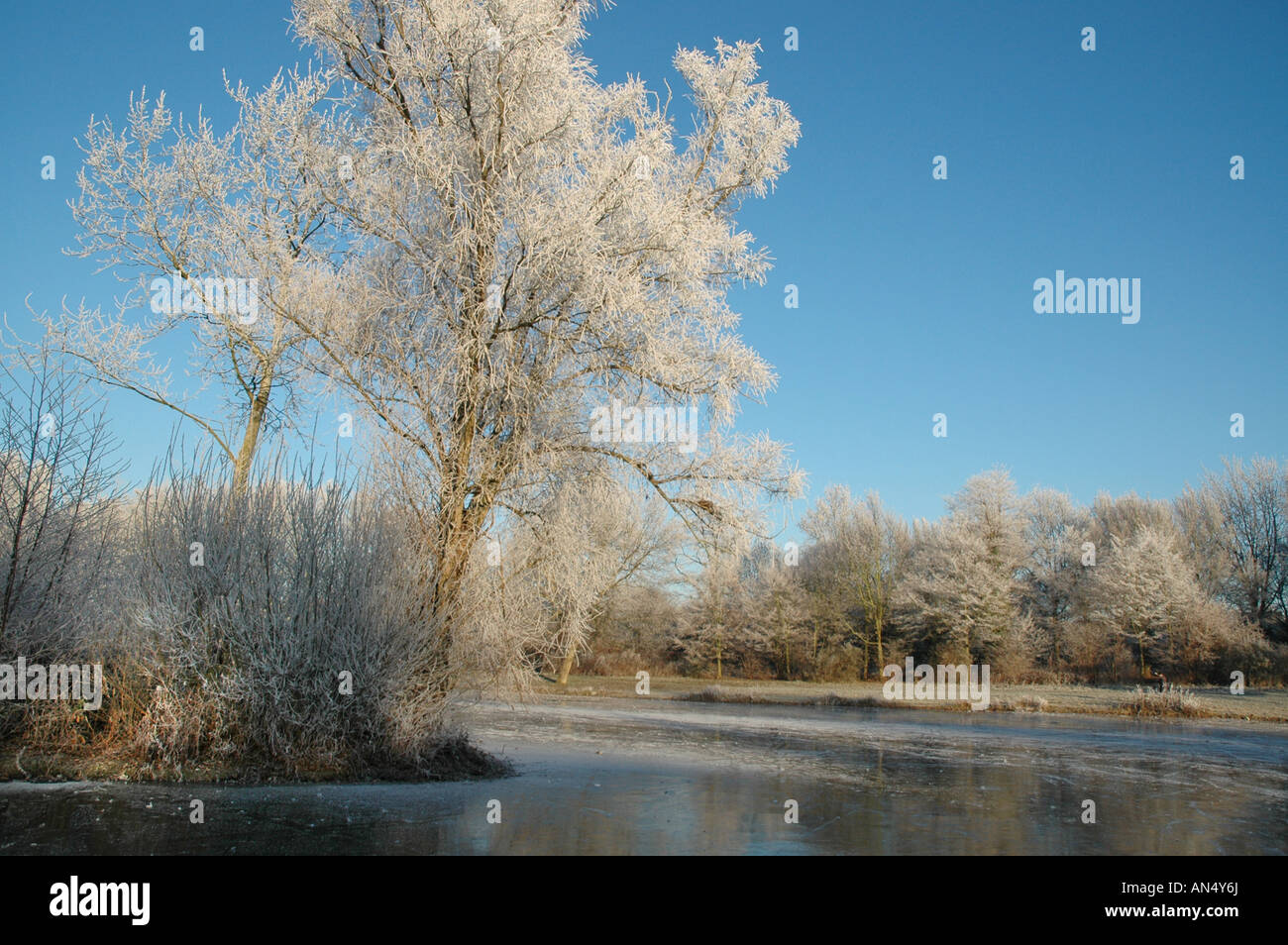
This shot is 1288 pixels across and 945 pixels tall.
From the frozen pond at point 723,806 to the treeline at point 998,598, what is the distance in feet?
88.6

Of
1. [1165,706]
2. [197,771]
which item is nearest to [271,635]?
[197,771]

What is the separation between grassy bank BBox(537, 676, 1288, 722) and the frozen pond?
383 inches

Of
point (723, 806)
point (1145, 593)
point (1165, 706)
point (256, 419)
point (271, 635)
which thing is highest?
point (256, 419)

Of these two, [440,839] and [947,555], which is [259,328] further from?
[947,555]

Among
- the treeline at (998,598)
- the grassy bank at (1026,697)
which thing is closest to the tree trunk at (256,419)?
the grassy bank at (1026,697)

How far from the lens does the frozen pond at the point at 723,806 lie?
6.59m

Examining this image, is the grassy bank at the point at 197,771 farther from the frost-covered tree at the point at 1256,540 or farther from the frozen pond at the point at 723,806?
the frost-covered tree at the point at 1256,540

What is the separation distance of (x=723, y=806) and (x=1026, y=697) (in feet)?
83.1

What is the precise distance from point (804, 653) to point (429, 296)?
134 ft

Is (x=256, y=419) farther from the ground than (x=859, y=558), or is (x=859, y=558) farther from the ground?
(x=256, y=419)

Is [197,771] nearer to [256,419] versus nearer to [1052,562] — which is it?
[256,419]

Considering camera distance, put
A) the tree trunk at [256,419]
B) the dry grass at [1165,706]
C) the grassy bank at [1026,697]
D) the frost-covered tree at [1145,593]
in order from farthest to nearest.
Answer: the frost-covered tree at [1145,593], the grassy bank at [1026,697], the dry grass at [1165,706], the tree trunk at [256,419]

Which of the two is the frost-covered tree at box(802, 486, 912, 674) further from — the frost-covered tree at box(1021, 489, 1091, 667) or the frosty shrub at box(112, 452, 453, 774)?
the frosty shrub at box(112, 452, 453, 774)

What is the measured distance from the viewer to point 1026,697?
29672 millimetres
